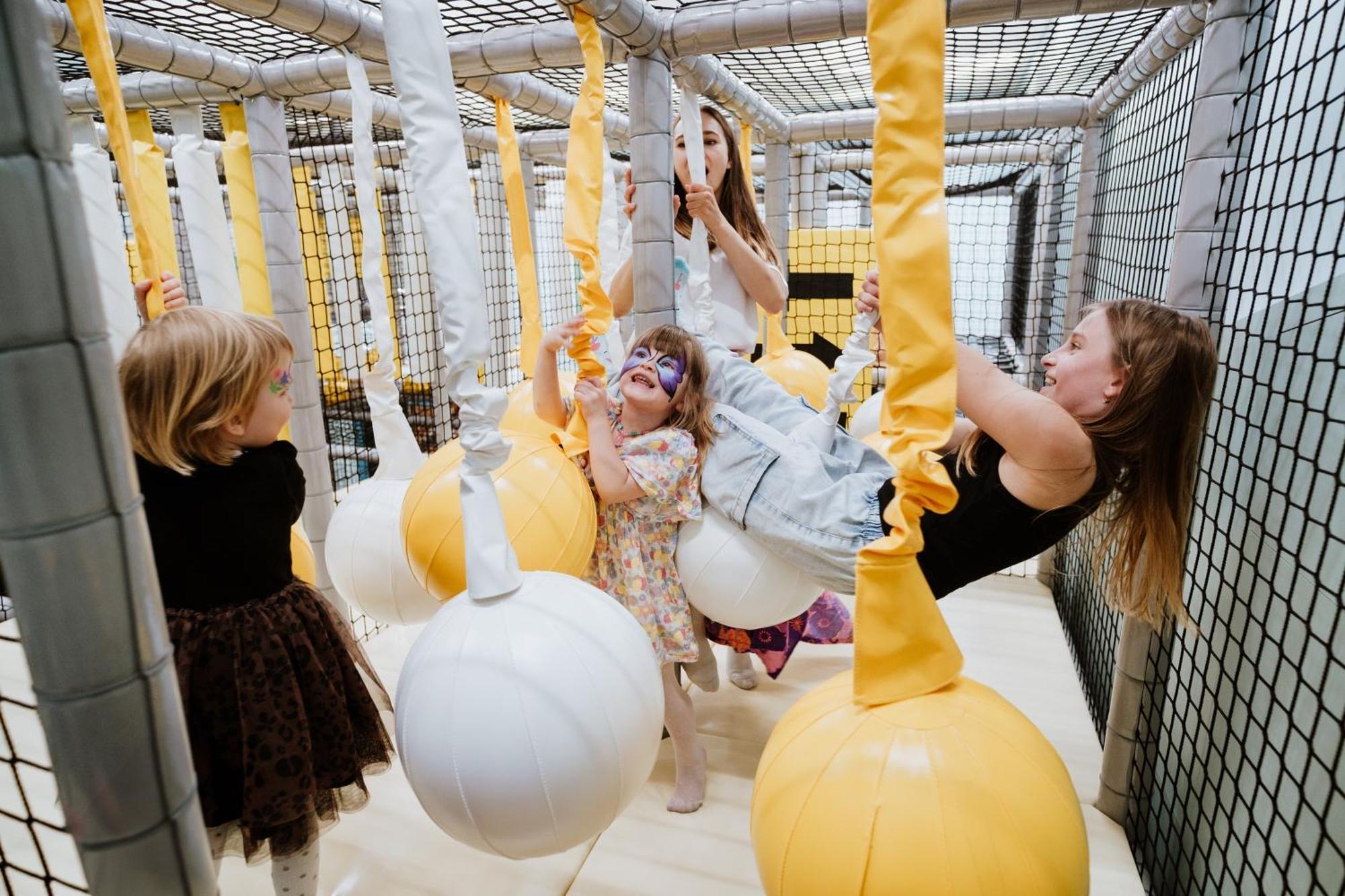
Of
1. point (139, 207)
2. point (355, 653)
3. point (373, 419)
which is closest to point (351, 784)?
point (355, 653)

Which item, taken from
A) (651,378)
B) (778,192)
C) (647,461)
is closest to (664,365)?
(651,378)

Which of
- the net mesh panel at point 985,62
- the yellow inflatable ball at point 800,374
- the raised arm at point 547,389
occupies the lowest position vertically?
the yellow inflatable ball at point 800,374

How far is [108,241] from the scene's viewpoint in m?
1.78

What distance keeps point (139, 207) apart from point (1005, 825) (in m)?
1.21

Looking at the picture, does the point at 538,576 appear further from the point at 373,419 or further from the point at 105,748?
the point at 373,419

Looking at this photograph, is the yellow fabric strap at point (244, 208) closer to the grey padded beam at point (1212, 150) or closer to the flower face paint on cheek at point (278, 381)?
the flower face paint on cheek at point (278, 381)

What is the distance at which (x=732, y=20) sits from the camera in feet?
4.48

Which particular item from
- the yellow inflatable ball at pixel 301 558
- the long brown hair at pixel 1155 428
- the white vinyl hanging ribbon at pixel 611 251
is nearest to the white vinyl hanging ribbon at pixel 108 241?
the yellow inflatable ball at pixel 301 558

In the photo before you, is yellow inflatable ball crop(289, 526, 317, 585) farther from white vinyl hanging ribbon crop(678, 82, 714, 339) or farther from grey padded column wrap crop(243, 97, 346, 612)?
white vinyl hanging ribbon crop(678, 82, 714, 339)

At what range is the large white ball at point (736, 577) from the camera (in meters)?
1.19

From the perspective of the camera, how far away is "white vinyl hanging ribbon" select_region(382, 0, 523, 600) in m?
0.74

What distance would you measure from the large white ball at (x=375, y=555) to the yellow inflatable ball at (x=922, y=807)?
0.70m

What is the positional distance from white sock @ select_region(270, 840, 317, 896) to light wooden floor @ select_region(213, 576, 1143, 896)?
243mm

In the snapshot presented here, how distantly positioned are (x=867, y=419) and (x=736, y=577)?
0.68 metres
